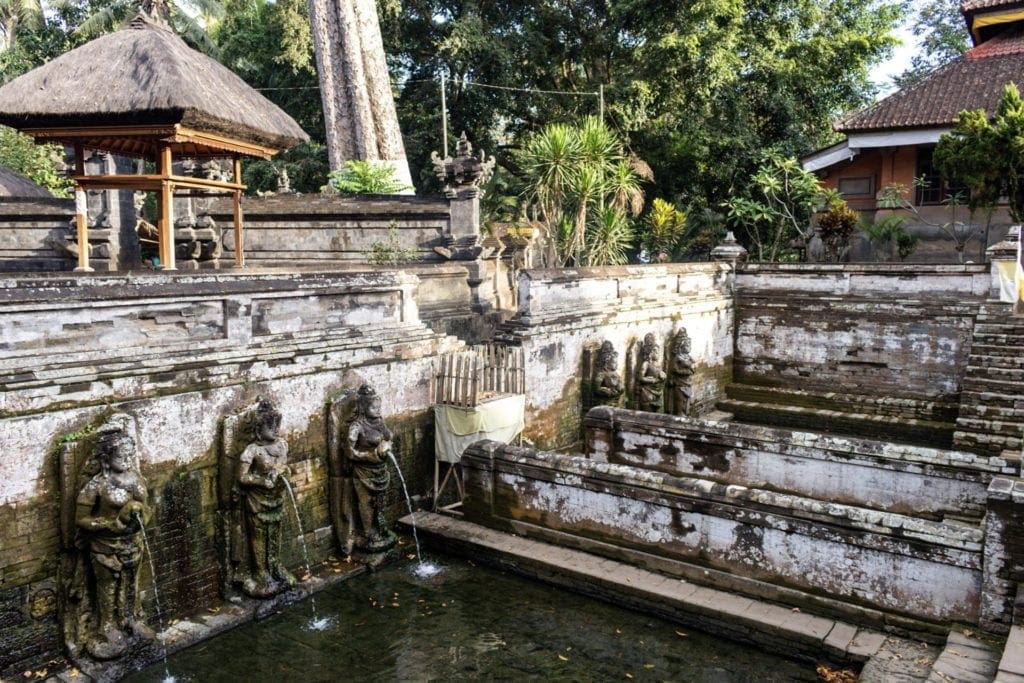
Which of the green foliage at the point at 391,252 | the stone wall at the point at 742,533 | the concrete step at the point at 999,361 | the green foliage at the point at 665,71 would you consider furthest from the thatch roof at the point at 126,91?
the green foliage at the point at 665,71

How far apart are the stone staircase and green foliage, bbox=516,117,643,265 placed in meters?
6.83

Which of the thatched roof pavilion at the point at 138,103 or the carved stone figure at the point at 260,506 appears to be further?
the thatched roof pavilion at the point at 138,103

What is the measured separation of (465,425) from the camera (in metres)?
8.58

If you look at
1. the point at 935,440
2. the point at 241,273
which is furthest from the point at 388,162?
the point at 935,440

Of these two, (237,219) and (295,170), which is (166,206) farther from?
(295,170)

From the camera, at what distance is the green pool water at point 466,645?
5.87 metres

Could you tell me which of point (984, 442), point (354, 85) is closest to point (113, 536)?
point (984, 442)

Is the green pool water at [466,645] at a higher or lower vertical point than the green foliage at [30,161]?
lower

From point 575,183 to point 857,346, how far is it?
597 centimetres

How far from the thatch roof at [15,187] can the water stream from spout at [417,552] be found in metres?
10.3

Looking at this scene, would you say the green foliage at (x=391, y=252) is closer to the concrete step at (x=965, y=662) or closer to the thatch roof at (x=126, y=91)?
the thatch roof at (x=126, y=91)

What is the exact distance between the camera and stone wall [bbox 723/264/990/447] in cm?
1335

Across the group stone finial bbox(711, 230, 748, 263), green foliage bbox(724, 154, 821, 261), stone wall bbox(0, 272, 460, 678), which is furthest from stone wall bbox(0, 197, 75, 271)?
green foliage bbox(724, 154, 821, 261)

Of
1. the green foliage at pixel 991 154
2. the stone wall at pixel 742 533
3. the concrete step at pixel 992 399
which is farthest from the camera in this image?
the green foliage at pixel 991 154
